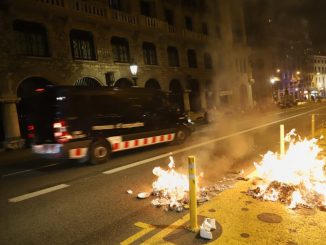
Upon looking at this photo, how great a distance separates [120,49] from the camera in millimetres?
19938

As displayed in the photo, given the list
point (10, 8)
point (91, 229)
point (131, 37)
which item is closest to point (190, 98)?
point (131, 37)

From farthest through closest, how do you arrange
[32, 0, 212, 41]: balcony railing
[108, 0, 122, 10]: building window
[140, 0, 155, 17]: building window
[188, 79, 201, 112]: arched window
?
[188, 79, 201, 112]: arched window, [140, 0, 155, 17]: building window, [108, 0, 122, 10]: building window, [32, 0, 212, 41]: balcony railing

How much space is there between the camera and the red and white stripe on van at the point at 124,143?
782cm

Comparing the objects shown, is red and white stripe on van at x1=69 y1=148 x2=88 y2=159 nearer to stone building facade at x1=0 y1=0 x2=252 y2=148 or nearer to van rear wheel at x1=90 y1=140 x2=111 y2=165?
van rear wheel at x1=90 y1=140 x2=111 y2=165

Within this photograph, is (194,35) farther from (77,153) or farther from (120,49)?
(77,153)

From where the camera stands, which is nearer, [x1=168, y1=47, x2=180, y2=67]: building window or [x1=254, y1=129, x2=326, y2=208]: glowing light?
[x1=254, y1=129, x2=326, y2=208]: glowing light

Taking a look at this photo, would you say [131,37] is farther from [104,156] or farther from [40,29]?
[104,156]

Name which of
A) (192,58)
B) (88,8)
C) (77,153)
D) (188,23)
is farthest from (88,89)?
(188,23)

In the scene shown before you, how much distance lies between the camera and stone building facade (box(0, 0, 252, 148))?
14.0 m

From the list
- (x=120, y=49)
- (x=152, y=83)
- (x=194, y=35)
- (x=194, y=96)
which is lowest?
(x=194, y=96)

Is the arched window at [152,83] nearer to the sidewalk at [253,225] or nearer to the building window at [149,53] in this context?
the building window at [149,53]

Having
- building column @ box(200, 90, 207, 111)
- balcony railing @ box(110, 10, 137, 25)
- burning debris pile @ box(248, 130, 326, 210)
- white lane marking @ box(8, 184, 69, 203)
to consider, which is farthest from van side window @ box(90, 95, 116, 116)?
building column @ box(200, 90, 207, 111)

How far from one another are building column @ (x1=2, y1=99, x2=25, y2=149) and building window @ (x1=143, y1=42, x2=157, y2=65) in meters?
11.0

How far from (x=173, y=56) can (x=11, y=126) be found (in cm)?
1553
